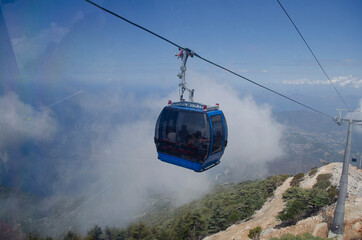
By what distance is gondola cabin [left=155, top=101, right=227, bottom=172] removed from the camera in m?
8.43

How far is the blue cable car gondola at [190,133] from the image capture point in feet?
27.6

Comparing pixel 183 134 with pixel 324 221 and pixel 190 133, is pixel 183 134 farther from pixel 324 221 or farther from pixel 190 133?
pixel 324 221

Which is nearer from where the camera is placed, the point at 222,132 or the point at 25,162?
the point at 222,132

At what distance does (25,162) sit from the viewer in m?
194

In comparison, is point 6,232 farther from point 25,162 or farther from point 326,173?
point 326,173

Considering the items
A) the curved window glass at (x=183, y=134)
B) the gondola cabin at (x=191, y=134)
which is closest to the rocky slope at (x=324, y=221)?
the gondola cabin at (x=191, y=134)

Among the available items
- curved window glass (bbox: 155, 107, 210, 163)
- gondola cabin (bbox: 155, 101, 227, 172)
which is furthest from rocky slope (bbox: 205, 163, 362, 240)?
curved window glass (bbox: 155, 107, 210, 163)

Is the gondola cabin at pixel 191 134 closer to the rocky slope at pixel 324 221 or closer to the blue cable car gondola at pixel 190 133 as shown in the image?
the blue cable car gondola at pixel 190 133

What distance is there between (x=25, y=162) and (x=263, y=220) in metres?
236

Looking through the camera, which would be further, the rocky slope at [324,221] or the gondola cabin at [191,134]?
the rocky slope at [324,221]

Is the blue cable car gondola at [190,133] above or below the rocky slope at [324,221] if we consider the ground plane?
above

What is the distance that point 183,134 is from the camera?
29.0 ft

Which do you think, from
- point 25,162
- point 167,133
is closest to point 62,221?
point 25,162

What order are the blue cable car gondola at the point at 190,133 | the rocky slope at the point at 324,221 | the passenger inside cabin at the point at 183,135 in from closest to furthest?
the blue cable car gondola at the point at 190,133, the passenger inside cabin at the point at 183,135, the rocky slope at the point at 324,221
